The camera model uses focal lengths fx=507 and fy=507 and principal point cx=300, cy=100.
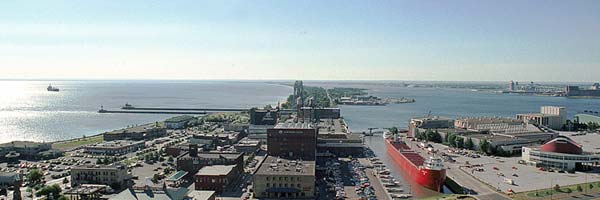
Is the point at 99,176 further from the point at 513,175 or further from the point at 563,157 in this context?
the point at 563,157

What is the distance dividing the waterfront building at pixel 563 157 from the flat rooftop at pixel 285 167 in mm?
14701

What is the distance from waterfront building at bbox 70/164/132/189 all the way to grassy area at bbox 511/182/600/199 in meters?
18.3

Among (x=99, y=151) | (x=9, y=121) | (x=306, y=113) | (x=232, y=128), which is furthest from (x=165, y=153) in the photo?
(x=9, y=121)

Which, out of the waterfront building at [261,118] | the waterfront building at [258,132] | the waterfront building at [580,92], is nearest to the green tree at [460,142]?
the waterfront building at [258,132]

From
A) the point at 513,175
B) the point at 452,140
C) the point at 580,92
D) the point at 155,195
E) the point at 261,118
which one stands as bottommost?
the point at 513,175

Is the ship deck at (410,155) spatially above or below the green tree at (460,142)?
above

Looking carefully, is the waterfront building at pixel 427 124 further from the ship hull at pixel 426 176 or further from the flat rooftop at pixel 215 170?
the flat rooftop at pixel 215 170

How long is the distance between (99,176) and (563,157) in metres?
25.8

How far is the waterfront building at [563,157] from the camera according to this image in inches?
1169

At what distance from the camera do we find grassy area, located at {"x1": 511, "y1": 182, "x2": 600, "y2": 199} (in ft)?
74.9

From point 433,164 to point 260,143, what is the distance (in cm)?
1692

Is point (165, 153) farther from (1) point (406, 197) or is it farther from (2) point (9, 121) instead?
(2) point (9, 121)

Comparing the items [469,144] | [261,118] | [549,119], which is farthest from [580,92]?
[261,118]

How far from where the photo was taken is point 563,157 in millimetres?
29859
